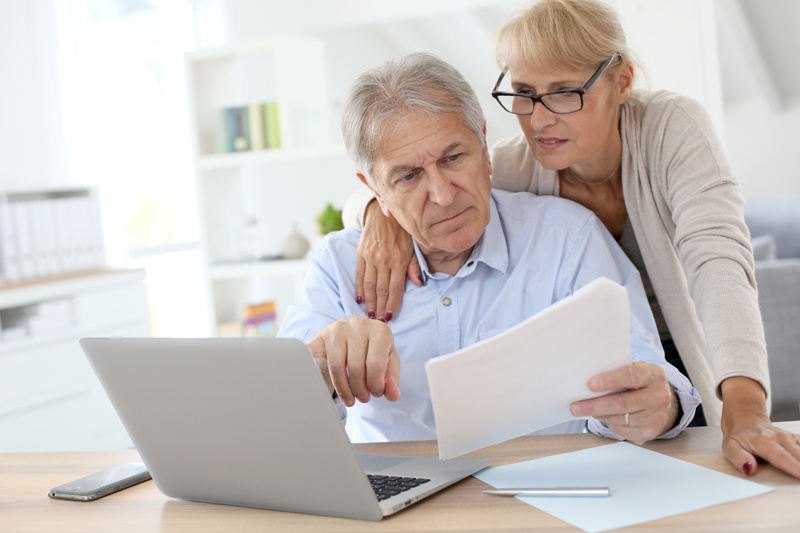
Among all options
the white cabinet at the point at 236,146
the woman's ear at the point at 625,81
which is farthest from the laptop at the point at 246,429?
the white cabinet at the point at 236,146

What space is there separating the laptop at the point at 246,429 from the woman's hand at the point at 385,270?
53 centimetres

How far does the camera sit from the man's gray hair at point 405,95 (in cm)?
157

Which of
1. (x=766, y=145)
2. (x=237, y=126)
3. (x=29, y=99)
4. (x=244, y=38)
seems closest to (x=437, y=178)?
(x=237, y=126)

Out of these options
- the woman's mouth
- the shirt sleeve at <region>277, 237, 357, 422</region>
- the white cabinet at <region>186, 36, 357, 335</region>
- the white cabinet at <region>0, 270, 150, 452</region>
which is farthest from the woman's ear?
the white cabinet at <region>0, 270, 150, 452</region>

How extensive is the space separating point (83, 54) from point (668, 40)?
3325 millimetres

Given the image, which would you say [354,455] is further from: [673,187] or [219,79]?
[219,79]

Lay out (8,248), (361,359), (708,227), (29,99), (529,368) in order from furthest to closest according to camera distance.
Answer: (29,99), (8,248), (708,227), (361,359), (529,368)

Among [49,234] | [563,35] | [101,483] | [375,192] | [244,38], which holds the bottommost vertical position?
[101,483]

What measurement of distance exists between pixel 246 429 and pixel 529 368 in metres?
0.36

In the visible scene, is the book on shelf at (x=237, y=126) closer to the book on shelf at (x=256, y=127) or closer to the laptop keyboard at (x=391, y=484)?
the book on shelf at (x=256, y=127)

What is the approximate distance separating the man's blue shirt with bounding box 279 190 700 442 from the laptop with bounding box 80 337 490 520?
18.2 inches

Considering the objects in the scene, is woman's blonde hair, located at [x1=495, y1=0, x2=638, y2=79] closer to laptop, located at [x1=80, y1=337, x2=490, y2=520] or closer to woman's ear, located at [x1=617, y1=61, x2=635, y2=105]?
woman's ear, located at [x1=617, y1=61, x2=635, y2=105]

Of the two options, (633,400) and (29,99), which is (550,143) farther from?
(29,99)

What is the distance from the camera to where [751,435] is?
1.15m
